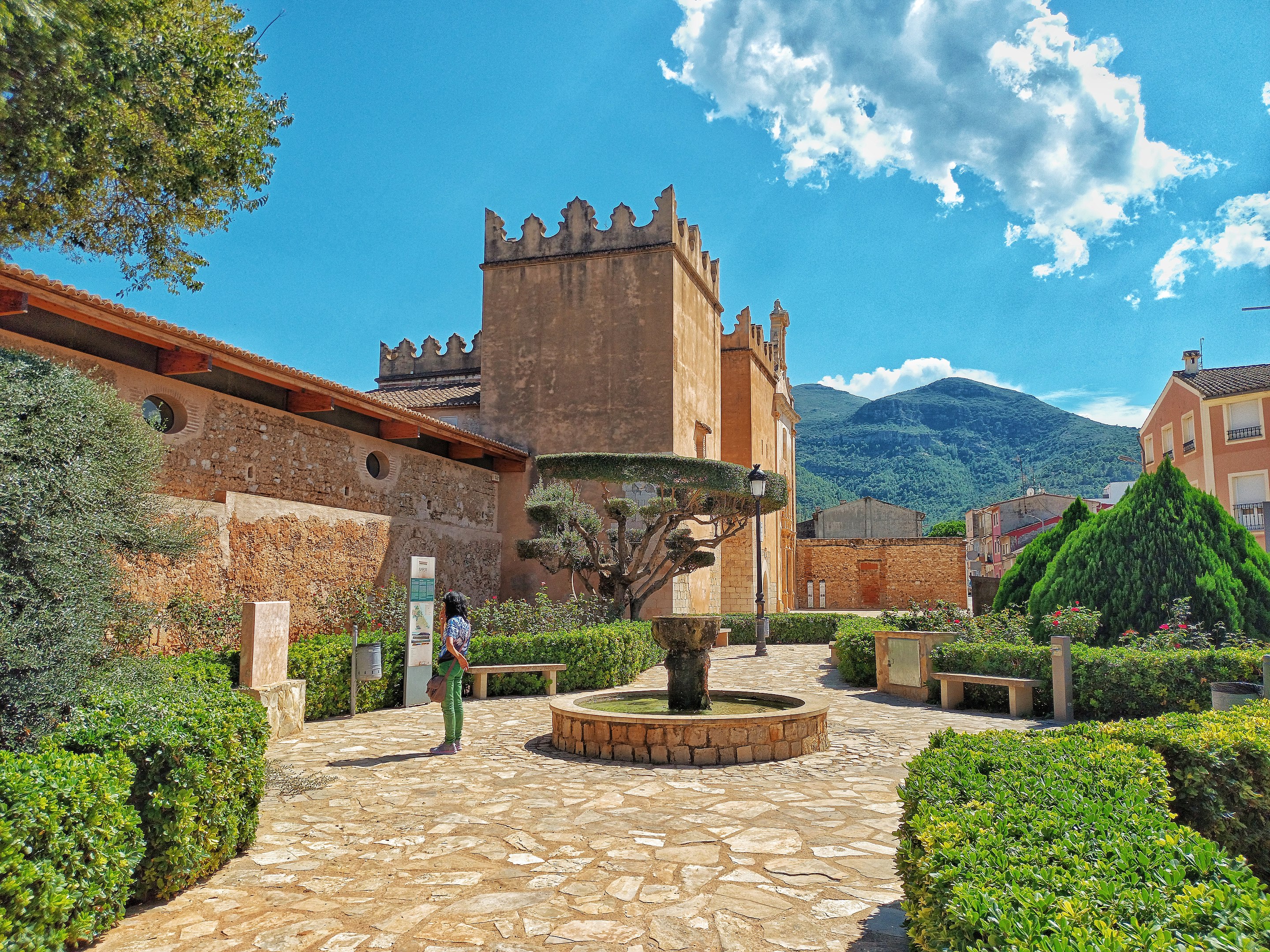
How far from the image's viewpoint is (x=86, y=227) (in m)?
8.85

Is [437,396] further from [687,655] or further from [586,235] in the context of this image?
[687,655]

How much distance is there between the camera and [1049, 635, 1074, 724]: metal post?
30.9 feet

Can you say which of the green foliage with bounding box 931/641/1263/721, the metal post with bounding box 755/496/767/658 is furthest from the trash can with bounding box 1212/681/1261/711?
the metal post with bounding box 755/496/767/658

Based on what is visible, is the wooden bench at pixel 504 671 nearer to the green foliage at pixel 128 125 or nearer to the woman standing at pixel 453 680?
the woman standing at pixel 453 680

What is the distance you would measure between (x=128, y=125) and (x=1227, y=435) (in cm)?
3243

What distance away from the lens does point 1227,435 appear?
28391 mm

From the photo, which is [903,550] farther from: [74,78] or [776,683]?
[74,78]

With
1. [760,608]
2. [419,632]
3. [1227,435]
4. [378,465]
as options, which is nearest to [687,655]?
[419,632]

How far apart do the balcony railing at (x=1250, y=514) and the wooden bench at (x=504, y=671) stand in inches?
1007

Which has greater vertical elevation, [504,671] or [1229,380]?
[1229,380]

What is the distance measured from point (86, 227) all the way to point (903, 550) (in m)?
33.0

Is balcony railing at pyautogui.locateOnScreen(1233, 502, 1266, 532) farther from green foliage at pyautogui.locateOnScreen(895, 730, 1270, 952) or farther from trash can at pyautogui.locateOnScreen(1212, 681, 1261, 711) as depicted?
green foliage at pyautogui.locateOnScreen(895, 730, 1270, 952)

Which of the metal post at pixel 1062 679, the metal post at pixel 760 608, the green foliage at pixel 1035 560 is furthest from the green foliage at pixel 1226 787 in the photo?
the metal post at pixel 760 608

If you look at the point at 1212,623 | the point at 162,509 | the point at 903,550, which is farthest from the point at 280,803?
the point at 903,550
